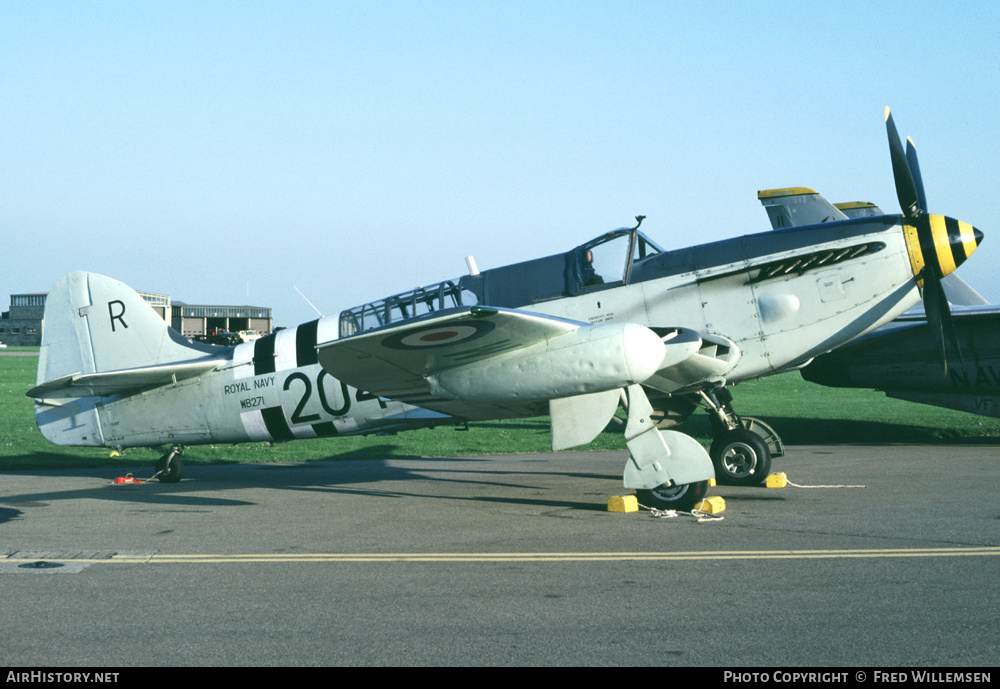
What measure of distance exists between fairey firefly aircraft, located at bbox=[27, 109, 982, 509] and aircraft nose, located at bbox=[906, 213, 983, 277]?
0.02 metres

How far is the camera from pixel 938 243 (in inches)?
386

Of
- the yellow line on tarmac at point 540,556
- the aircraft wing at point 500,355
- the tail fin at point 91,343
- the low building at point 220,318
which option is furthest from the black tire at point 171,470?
the low building at point 220,318

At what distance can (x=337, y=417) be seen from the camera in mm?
11258

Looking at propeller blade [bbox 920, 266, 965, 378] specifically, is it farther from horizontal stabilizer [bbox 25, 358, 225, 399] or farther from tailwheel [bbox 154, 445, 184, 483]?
tailwheel [bbox 154, 445, 184, 483]

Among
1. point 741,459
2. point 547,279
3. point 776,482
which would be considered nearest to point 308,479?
point 547,279

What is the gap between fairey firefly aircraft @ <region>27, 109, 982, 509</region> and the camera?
8242 millimetres

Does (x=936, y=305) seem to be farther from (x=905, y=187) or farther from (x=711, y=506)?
(x=711, y=506)

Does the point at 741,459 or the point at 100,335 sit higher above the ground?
the point at 100,335

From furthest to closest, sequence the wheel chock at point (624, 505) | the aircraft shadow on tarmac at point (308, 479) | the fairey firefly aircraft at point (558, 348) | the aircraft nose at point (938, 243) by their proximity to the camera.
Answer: the aircraft shadow on tarmac at point (308, 479)
the aircraft nose at point (938, 243)
the wheel chock at point (624, 505)
the fairey firefly aircraft at point (558, 348)

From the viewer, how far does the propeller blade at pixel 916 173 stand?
1040 centimetres

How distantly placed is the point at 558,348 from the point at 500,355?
63 centimetres

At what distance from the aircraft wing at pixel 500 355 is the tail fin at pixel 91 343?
4.95 m

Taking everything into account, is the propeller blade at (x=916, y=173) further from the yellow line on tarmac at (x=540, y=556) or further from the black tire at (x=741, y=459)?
the yellow line on tarmac at (x=540, y=556)

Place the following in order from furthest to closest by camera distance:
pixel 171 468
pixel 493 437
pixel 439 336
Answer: pixel 493 437
pixel 171 468
pixel 439 336
